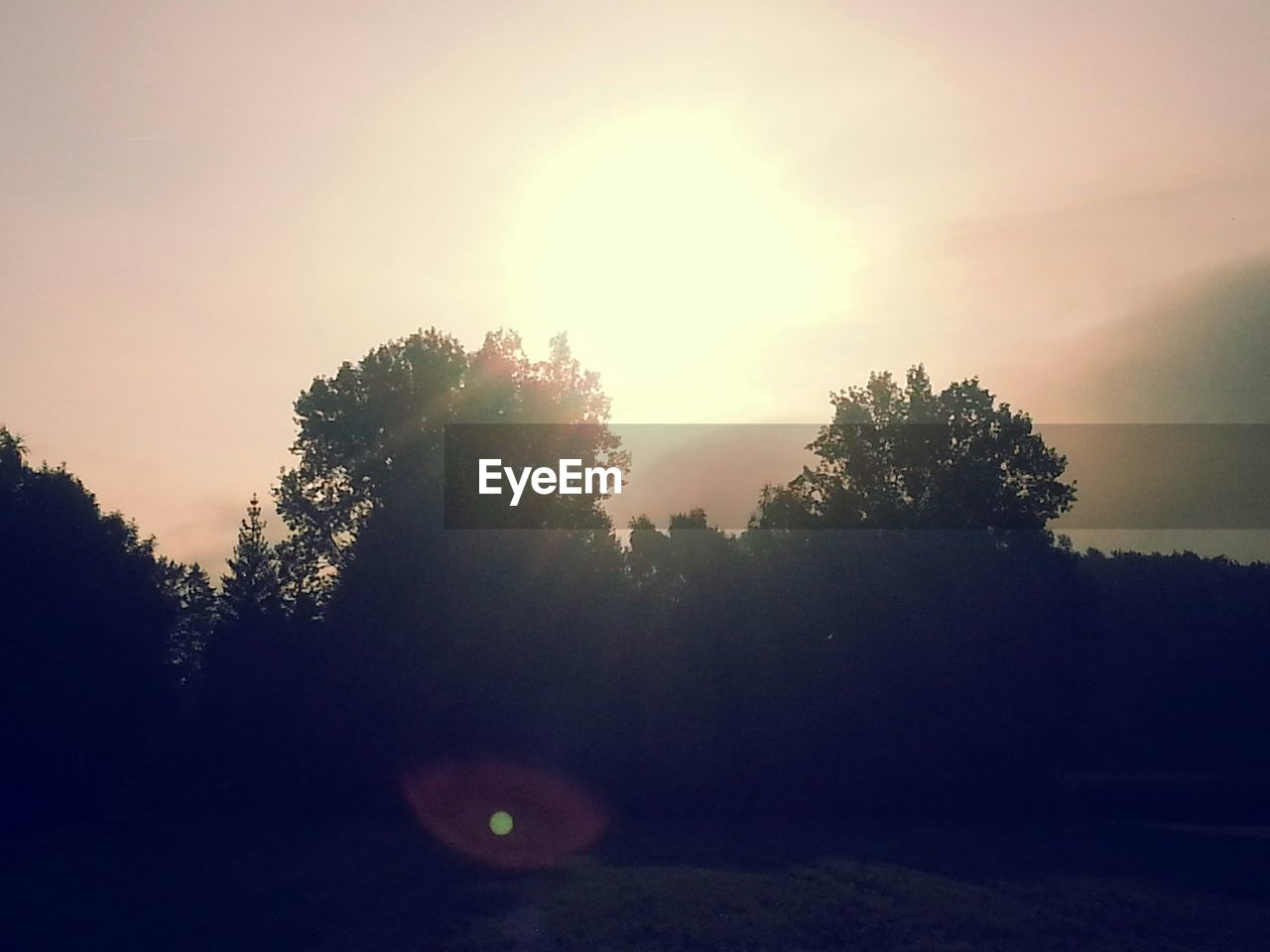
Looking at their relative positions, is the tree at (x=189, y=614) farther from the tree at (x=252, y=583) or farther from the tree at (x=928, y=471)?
the tree at (x=928, y=471)

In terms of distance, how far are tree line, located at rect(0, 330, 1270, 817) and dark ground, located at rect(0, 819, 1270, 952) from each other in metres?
9.95

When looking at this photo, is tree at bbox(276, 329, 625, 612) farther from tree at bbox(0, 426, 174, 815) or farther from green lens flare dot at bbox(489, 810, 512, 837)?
green lens flare dot at bbox(489, 810, 512, 837)

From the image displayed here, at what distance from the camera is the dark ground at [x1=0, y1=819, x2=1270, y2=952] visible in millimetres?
22812

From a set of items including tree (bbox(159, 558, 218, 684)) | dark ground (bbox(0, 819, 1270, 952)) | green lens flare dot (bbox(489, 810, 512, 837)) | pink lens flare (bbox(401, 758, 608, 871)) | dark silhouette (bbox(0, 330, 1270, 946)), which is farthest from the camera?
tree (bbox(159, 558, 218, 684))

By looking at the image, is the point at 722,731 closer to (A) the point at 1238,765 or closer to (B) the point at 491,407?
(B) the point at 491,407

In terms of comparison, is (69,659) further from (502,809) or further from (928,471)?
(928,471)

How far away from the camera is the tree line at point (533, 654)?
4988 cm

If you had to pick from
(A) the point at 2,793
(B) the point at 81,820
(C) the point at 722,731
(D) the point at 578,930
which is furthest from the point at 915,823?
(A) the point at 2,793

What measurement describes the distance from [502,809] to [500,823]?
2.97 metres

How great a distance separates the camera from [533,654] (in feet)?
172

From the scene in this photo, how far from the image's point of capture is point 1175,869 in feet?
105

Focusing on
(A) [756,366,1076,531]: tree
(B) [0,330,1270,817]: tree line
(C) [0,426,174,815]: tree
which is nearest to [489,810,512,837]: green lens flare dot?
(B) [0,330,1270,817]: tree line

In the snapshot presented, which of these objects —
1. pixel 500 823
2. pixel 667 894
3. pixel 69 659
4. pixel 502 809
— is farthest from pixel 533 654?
pixel 667 894

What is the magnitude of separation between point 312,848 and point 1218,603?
70048 mm
